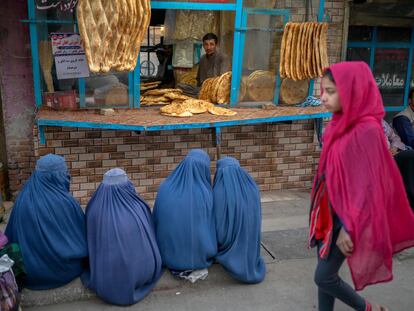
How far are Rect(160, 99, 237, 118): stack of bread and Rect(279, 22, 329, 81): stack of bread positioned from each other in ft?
2.64

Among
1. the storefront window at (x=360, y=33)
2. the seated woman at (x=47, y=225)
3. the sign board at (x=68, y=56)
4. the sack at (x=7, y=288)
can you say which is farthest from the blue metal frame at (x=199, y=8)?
the sack at (x=7, y=288)

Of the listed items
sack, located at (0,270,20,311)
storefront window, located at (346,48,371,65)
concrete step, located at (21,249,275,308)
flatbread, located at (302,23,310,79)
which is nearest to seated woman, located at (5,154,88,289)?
concrete step, located at (21,249,275,308)

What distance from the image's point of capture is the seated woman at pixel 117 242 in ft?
10.1

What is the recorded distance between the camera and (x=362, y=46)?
6.00 m

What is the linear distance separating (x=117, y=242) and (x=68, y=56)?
2.20m

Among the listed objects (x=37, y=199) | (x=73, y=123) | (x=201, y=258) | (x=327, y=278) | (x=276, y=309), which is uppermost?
(x=73, y=123)

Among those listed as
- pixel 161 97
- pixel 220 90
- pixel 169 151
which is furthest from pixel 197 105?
pixel 169 151

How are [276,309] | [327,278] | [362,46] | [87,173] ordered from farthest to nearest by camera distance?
1. [362,46]
2. [87,173]
3. [276,309]
4. [327,278]

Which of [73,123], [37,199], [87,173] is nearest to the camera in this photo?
[37,199]

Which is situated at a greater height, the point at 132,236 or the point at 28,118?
the point at 28,118

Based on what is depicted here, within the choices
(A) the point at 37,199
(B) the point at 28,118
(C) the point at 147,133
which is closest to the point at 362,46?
(C) the point at 147,133

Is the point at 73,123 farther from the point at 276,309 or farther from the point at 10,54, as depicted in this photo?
the point at 276,309

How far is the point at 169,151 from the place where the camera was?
5152 mm

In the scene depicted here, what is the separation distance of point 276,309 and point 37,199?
1.81 meters
